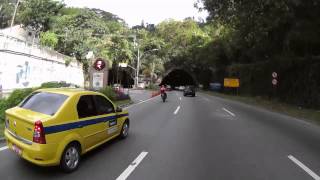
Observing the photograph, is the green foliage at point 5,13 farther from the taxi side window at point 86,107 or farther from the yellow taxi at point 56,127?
the yellow taxi at point 56,127

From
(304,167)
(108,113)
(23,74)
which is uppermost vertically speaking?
(23,74)

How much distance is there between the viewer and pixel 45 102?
8195 millimetres

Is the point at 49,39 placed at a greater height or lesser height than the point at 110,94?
greater

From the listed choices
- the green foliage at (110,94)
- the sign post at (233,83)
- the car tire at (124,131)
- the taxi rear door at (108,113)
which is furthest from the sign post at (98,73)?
the sign post at (233,83)

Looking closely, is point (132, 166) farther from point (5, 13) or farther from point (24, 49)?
point (5, 13)

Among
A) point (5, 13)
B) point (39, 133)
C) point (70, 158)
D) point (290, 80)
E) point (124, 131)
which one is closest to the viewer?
point (39, 133)

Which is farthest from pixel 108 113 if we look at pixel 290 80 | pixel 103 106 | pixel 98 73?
pixel 290 80

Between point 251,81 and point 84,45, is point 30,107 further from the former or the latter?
point 84,45

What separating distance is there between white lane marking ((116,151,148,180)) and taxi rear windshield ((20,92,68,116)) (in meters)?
1.82

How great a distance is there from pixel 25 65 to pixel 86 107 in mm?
30046

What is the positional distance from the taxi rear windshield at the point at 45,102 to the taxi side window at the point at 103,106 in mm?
1337

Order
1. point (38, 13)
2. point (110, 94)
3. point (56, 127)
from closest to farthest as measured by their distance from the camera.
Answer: point (56, 127) → point (110, 94) → point (38, 13)

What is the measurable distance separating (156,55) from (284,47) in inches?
2434

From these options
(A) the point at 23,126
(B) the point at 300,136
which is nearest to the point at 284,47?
(B) the point at 300,136
